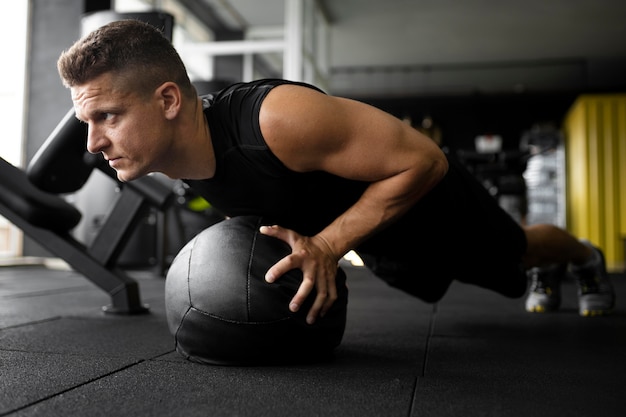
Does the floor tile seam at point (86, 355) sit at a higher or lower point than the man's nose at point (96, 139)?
lower

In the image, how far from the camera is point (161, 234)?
3133mm

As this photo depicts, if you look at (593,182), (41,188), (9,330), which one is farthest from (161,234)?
(593,182)

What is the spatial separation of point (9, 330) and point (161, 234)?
5.41 feet

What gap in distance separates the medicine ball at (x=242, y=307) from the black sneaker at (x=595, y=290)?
1.04 meters

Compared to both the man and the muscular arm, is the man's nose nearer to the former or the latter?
the man

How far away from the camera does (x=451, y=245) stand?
1.40 meters

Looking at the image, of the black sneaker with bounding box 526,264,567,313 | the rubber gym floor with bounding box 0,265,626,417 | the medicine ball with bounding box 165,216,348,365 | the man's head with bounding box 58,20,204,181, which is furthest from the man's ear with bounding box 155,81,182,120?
the black sneaker with bounding box 526,264,567,313

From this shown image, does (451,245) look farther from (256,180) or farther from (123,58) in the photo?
(123,58)

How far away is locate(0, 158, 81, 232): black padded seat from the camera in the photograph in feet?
5.68

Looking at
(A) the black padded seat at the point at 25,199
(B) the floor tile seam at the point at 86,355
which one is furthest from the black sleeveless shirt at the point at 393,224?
(A) the black padded seat at the point at 25,199

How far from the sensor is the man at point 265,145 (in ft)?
3.30

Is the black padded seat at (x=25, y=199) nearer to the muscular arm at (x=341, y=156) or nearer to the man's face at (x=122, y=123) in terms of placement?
the man's face at (x=122, y=123)

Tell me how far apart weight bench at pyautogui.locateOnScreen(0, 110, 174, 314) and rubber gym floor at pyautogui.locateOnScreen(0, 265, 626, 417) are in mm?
131

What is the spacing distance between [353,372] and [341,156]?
0.37 metres
